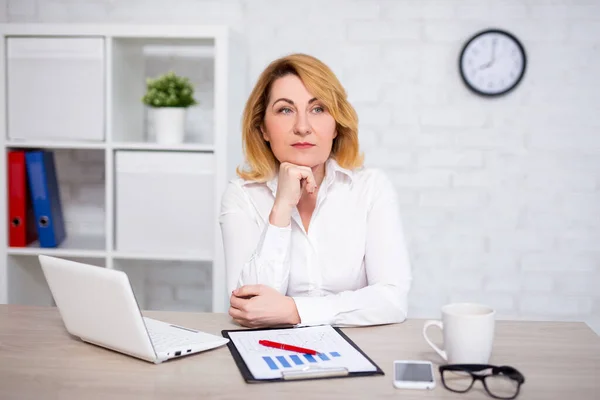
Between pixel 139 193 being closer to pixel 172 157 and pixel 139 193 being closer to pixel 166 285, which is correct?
pixel 172 157

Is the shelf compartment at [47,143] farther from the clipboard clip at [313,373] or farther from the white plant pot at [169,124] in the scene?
the clipboard clip at [313,373]

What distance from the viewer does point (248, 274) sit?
1.63 metres

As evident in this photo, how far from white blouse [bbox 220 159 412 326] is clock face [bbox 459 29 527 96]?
3.57 ft

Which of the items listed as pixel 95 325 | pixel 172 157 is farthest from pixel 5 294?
pixel 95 325

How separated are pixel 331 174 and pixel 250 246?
32 centimetres

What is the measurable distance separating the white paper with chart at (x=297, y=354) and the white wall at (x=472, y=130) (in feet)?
5.14

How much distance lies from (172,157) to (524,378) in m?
1.77

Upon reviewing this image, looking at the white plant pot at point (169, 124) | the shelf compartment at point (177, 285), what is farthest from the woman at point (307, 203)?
the shelf compartment at point (177, 285)

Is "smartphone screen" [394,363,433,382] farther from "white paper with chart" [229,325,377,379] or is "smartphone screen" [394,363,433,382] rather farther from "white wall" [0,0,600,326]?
"white wall" [0,0,600,326]

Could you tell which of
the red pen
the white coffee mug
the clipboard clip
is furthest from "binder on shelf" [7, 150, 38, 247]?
the white coffee mug

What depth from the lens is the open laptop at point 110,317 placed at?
3.72 ft

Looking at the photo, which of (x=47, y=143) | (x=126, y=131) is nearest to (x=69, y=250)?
(x=47, y=143)

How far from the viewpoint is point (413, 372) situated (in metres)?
1.10

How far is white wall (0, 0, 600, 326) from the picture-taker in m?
2.77
